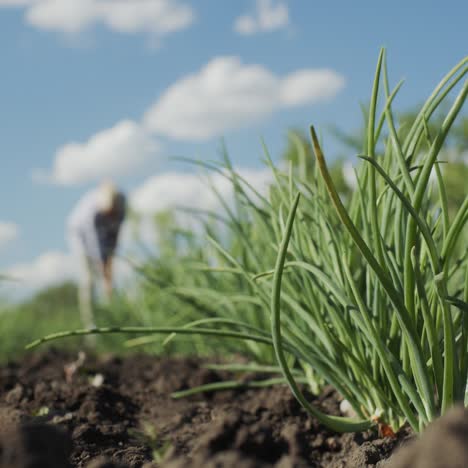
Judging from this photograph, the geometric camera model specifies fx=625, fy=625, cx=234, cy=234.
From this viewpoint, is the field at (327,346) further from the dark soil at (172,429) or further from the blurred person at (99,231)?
the blurred person at (99,231)

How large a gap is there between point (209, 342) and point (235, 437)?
85.9 inches

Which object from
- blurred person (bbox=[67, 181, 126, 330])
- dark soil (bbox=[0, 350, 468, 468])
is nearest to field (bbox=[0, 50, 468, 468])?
dark soil (bbox=[0, 350, 468, 468])

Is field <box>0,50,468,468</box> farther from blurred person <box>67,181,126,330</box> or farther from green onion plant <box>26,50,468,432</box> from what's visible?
blurred person <box>67,181,126,330</box>

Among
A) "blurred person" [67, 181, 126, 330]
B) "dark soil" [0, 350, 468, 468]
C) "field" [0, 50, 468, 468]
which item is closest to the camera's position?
"dark soil" [0, 350, 468, 468]

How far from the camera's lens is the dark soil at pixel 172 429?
66cm

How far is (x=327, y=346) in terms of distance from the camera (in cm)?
142

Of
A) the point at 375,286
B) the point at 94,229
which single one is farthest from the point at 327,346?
the point at 94,229

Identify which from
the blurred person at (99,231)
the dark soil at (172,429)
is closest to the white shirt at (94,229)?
the blurred person at (99,231)

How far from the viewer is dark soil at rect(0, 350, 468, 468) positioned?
0.66m

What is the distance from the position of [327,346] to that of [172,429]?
1.64 feet

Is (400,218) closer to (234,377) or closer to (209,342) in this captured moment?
(234,377)

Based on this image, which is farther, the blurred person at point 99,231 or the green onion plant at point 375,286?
the blurred person at point 99,231

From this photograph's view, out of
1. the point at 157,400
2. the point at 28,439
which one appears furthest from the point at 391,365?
the point at 157,400

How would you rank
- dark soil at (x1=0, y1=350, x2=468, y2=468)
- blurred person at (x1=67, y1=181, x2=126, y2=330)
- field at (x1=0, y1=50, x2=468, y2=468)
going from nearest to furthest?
dark soil at (x1=0, y1=350, x2=468, y2=468) → field at (x1=0, y1=50, x2=468, y2=468) → blurred person at (x1=67, y1=181, x2=126, y2=330)
